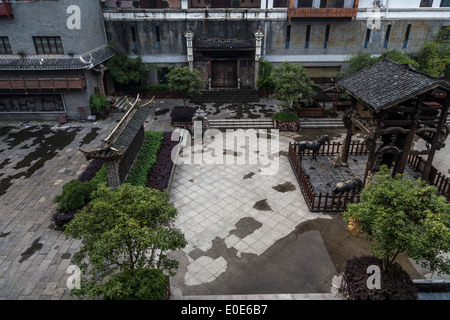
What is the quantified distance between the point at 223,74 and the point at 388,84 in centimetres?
2224

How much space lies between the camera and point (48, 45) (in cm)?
2556

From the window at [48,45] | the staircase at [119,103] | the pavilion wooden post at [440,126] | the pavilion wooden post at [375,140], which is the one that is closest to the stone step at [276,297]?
the pavilion wooden post at [375,140]

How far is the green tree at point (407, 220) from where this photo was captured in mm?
8602

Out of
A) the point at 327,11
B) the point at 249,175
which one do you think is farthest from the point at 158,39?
the point at 249,175

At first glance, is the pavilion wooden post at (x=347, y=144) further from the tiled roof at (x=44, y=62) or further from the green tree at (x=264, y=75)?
the tiled roof at (x=44, y=62)

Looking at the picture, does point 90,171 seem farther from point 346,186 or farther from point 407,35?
point 407,35

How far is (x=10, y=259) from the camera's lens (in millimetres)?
12430

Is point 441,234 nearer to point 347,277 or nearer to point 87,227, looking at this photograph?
point 347,277

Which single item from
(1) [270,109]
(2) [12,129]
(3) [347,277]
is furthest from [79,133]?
(3) [347,277]

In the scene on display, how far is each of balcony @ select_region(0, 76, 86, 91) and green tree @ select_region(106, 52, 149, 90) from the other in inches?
213

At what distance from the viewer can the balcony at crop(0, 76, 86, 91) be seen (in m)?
25.0

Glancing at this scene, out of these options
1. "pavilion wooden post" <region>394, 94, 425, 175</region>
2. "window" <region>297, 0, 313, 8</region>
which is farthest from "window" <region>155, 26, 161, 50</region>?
"pavilion wooden post" <region>394, 94, 425, 175</region>

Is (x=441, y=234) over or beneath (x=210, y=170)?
over
